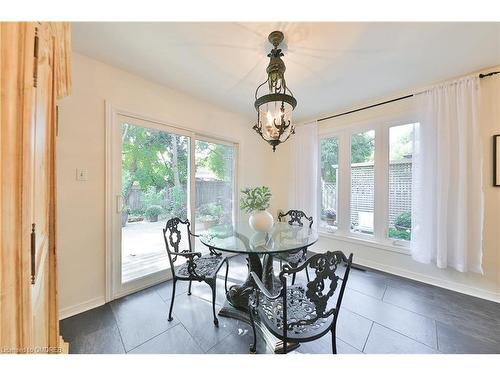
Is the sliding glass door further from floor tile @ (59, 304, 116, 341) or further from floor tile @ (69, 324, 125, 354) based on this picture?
floor tile @ (69, 324, 125, 354)

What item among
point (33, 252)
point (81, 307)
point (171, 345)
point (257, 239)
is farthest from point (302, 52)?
point (81, 307)

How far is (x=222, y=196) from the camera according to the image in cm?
330

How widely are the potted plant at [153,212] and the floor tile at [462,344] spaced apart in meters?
2.92

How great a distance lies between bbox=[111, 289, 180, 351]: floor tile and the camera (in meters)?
1.56

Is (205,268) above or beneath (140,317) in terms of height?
above

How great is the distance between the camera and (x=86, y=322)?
1708 mm

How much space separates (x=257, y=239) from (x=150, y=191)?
4.87 feet

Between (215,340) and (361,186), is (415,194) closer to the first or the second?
(361,186)

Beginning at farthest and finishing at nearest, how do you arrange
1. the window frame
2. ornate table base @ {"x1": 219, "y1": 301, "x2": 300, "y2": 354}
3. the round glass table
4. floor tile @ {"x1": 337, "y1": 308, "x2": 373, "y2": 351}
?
the window frame → the round glass table → floor tile @ {"x1": 337, "y1": 308, "x2": 373, "y2": 351} → ornate table base @ {"x1": 219, "y1": 301, "x2": 300, "y2": 354}

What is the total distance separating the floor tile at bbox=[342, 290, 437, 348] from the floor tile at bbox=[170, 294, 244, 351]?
1193mm

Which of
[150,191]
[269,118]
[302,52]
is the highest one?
[302,52]

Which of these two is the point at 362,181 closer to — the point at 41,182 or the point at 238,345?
the point at 238,345

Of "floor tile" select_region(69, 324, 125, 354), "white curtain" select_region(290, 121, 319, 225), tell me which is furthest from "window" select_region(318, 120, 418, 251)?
"floor tile" select_region(69, 324, 125, 354)

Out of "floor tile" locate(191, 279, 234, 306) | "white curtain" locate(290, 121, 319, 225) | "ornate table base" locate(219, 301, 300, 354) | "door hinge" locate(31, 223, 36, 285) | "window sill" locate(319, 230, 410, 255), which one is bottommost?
"floor tile" locate(191, 279, 234, 306)
